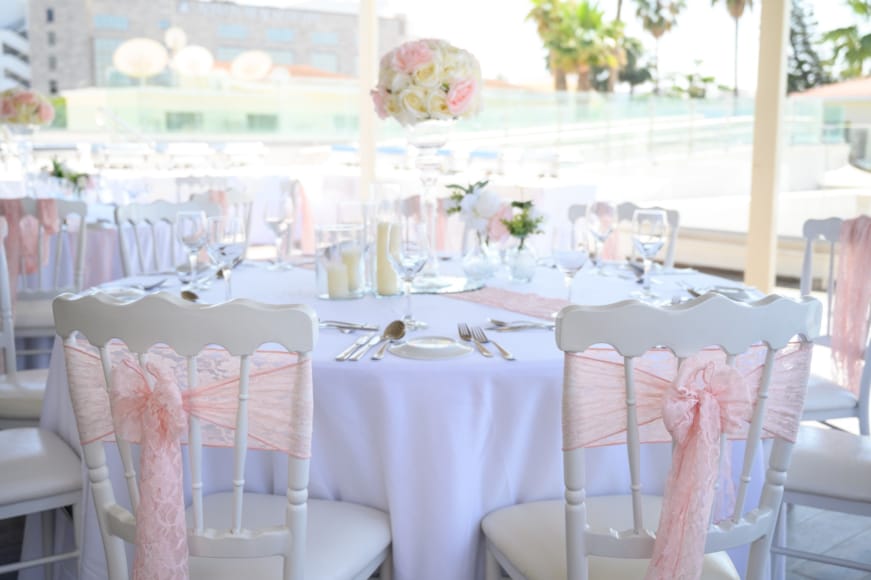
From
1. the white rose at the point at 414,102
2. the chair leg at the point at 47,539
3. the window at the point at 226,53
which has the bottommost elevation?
the chair leg at the point at 47,539

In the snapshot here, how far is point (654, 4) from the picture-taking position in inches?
335

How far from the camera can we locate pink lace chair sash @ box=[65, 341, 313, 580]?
56.7 inches

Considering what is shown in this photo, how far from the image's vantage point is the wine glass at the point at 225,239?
7.36ft

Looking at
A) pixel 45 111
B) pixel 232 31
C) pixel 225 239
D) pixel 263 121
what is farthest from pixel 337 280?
pixel 232 31

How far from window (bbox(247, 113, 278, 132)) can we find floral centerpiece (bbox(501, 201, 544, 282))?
8926mm

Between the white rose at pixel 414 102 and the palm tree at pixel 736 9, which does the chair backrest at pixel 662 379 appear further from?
the palm tree at pixel 736 9

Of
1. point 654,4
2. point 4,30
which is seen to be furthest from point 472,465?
point 4,30

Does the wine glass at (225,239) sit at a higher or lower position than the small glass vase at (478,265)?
higher

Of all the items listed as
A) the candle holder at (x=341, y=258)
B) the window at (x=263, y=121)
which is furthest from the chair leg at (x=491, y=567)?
the window at (x=263, y=121)

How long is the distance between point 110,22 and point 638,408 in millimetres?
15887

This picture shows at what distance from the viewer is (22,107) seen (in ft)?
16.6

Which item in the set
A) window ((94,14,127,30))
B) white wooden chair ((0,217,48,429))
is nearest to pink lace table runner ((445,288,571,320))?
white wooden chair ((0,217,48,429))

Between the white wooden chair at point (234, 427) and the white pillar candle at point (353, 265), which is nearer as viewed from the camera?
the white wooden chair at point (234, 427)

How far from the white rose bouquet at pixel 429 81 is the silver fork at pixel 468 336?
2.58 feet
